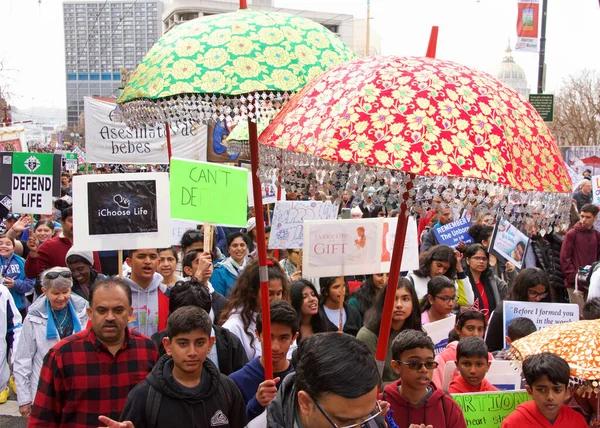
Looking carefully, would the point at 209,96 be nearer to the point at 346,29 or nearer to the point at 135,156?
the point at 135,156

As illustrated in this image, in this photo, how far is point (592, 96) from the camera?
40031mm

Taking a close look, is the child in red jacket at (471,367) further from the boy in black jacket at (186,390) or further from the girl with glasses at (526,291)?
the boy in black jacket at (186,390)

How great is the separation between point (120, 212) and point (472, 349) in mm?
2692

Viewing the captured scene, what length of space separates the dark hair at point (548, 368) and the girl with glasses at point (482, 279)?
3315 mm

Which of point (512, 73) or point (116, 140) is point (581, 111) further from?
point (512, 73)

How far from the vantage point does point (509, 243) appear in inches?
328

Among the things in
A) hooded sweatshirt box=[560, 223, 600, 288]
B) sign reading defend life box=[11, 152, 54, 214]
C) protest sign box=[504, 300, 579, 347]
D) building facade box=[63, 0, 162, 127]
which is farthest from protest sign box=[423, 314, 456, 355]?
building facade box=[63, 0, 162, 127]

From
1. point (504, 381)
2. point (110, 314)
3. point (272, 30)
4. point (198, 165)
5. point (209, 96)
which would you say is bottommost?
point (504, 381)

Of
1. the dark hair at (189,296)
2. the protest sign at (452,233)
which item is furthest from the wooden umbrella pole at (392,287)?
the protest sign at (452,233)

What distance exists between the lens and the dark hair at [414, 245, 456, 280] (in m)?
6.84

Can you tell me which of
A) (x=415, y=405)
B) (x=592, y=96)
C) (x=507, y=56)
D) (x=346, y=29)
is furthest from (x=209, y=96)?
(x=507, y=56)

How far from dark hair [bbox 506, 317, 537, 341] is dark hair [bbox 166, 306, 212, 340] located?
270cm

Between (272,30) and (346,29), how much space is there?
287 feet

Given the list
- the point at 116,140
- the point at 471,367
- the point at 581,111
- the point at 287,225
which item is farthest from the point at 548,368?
the point at 581,111
